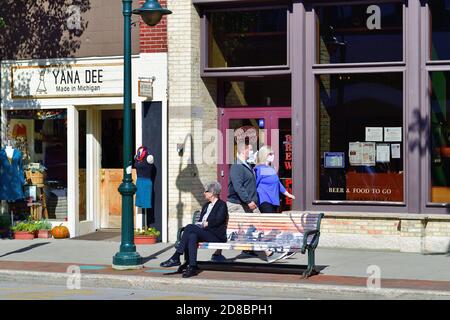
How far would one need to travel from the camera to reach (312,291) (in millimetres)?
11516

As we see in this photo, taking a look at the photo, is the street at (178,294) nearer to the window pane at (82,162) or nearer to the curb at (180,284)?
the curb at (180,284)

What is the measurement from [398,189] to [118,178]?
585cm

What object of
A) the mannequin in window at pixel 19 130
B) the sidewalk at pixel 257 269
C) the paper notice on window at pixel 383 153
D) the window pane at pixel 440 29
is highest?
the window pane at pixel 440 29

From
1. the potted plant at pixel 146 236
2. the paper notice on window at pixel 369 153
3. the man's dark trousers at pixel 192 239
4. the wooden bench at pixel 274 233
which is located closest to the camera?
the wooden bench at pixel 274 233

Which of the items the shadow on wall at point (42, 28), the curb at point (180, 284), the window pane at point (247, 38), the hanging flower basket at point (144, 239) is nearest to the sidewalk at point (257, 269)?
the curb at point (180, 284)

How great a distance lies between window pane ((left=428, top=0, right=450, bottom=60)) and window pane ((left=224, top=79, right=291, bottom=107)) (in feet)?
9.14

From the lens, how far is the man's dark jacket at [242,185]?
14.4m

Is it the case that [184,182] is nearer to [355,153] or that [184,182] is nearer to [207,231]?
[355,153]

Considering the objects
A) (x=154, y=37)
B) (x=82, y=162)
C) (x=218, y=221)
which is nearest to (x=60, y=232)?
(x=82, y=162)

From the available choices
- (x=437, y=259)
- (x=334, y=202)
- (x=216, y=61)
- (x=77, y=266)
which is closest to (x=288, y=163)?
(x=334, y=202)

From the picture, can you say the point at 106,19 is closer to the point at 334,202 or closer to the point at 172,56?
the point at 172,56

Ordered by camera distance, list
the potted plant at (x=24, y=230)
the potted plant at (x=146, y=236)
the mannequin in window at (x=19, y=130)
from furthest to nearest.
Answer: the mannequin in window at (x=19, y=130) < the potted plant at (x=24, y=230) < the potted plant at (x=146, y=236)

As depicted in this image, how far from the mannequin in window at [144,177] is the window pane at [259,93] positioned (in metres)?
1.93

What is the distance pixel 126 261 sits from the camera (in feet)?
43.5
